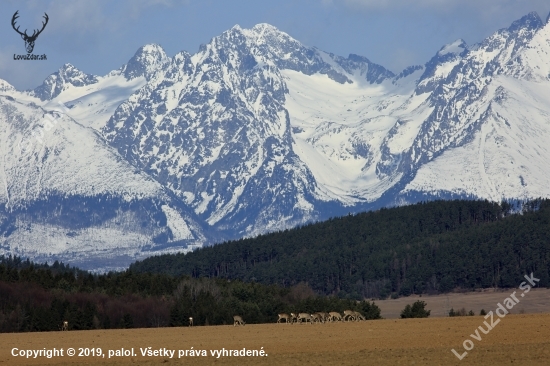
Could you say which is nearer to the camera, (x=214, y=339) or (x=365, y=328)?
(x=214, y=339)

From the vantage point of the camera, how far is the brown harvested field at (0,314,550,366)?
87.6 meters

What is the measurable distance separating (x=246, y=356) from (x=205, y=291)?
86.6 metres

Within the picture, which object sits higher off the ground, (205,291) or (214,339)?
(205,291)

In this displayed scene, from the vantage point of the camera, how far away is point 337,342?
102 meters

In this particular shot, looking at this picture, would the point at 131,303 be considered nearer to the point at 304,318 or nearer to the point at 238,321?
the point at 238,321

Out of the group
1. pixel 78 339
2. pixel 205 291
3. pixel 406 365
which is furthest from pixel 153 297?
pixel 406 365

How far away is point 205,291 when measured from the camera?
589 feet

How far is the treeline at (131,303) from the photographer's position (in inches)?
5792

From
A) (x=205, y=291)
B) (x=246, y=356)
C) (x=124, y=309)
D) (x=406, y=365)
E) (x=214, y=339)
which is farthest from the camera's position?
(x=205, y=291)

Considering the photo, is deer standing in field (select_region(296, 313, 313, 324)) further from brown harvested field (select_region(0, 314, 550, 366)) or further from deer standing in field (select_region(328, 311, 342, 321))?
brown harvested field (select_region(0, 314, 550, 366))

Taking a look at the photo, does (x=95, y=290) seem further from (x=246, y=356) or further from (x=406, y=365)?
(x=406, y=365)

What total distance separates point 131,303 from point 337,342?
7590 centimetres

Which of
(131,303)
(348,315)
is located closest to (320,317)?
(348,315)

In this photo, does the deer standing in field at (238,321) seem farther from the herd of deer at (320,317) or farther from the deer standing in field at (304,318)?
the deer standing in field at (304,318)
